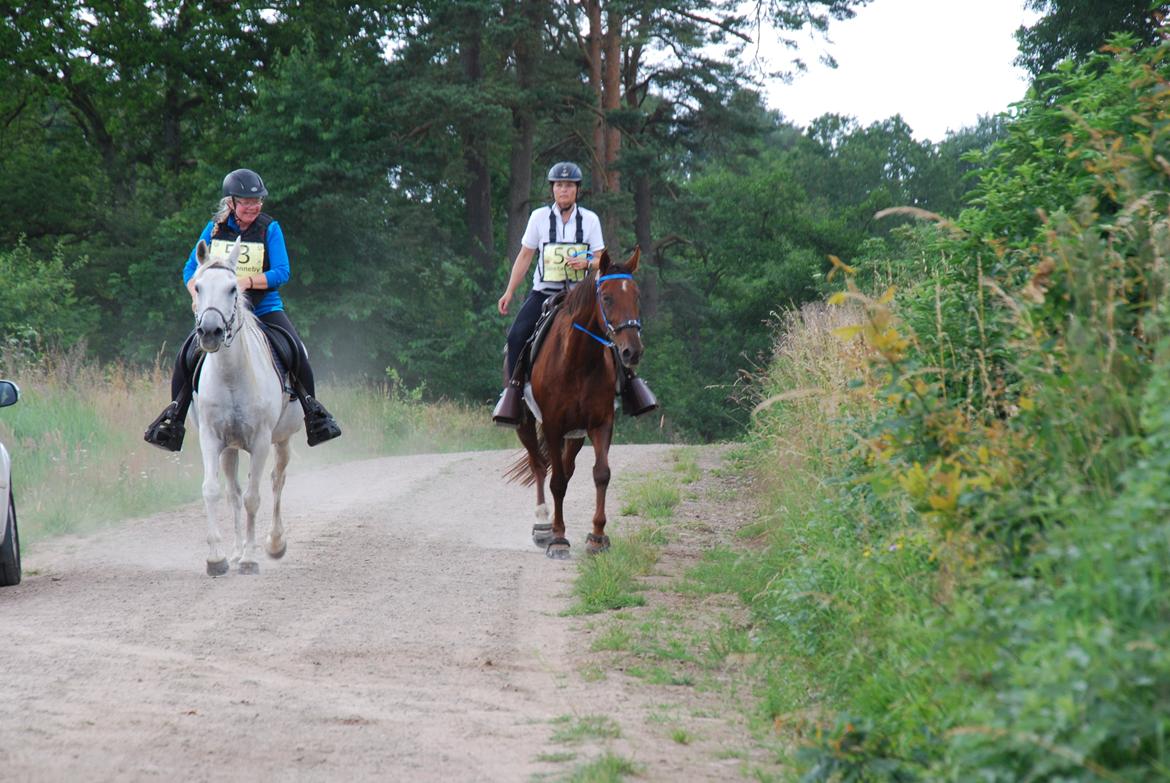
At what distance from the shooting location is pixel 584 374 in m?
10.7

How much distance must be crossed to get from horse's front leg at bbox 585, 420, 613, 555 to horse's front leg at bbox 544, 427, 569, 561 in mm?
241

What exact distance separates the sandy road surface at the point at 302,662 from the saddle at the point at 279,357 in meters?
1.45

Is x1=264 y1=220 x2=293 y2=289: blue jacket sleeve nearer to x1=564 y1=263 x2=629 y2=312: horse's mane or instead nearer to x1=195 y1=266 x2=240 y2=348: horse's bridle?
x1=195 y1=266 x2=240 y2=348: horse's bridle

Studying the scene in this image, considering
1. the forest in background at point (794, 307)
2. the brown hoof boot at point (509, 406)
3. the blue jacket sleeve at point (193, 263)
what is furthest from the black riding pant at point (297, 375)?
the forest in background at point (794, 307)

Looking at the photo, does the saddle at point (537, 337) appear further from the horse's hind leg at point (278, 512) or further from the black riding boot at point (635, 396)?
the horse's hind leg at point (278, 512)

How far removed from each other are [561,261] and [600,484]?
2.03 metres

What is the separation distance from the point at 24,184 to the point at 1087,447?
1597 inches

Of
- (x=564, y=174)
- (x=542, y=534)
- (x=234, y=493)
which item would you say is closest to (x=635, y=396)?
(x=542, y=534)

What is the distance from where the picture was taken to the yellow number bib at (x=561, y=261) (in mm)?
11047

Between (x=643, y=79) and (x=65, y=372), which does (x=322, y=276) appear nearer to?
(x=643, y=79)

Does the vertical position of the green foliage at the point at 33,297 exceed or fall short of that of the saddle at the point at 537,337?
it exceeds it

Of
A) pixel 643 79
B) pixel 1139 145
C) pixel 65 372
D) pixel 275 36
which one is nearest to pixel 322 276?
pixel 275 36

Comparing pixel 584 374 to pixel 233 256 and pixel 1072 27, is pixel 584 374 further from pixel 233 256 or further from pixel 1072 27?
pixel 1072 27

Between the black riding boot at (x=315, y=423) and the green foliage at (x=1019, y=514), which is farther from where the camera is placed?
the black riding boot at (x=315, y=423)
